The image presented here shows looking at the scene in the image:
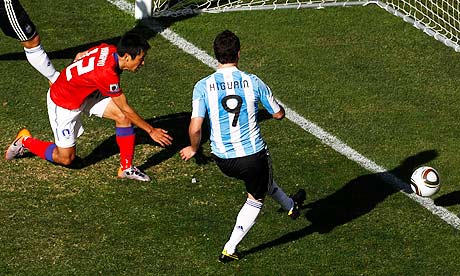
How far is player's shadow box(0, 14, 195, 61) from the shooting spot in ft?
45.5

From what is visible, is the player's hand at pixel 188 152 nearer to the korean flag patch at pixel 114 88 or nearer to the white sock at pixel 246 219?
the white sock at pixel 246 219

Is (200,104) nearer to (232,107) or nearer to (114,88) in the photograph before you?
(232,107)

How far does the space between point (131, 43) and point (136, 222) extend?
1.75m

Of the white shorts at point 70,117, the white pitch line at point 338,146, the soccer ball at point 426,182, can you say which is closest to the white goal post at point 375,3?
the white pitch line at point 338,146

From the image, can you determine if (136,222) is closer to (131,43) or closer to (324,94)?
(131,43)

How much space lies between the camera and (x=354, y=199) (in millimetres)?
10992

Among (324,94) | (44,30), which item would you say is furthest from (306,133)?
(44,30)

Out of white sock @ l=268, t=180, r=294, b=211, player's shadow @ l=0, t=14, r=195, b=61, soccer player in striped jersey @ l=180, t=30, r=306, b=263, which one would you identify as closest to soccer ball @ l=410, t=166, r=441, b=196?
white sock @ l=268, t=180, r=294, b=211

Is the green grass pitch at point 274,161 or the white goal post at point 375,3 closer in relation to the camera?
the green grass pitch at point 274,161

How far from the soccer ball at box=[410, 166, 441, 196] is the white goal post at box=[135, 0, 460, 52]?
463 centimetres

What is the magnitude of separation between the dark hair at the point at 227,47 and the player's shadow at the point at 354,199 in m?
1.97

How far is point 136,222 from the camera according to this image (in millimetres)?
10492

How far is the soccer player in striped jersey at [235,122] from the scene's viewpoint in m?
9.23

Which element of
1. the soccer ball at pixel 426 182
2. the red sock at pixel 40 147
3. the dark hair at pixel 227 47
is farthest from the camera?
the red sock at pixel 40 147
